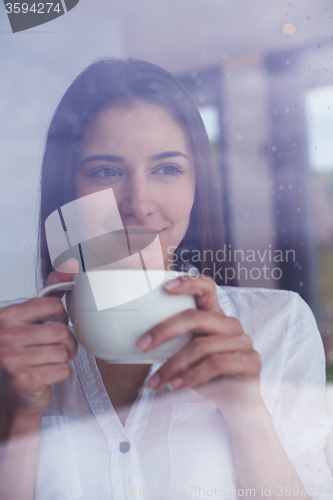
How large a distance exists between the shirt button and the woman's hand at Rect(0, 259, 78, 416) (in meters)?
0.13

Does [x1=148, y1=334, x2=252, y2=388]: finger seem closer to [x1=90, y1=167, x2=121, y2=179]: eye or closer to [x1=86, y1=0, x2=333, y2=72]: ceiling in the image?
[x1=90, y1=167, x2=121, y2=179]: eye

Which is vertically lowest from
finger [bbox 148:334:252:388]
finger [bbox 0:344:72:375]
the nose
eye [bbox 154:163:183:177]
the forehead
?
finger [bbox 148:334:252:388]

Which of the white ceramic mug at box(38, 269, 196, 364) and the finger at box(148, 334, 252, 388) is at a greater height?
the white ceramic mug at box(38, 269, 196, 364)

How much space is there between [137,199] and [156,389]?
0.21 m

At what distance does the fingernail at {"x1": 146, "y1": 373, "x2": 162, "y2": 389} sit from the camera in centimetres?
42

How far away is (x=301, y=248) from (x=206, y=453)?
28 centimetres

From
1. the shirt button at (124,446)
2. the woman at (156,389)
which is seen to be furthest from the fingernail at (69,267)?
the shirt button at (124,446)

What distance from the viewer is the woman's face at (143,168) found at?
0.45 m

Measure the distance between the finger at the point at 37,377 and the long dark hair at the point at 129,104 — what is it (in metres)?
0.14

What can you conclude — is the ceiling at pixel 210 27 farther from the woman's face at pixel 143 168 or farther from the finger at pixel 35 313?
the finger at pixel 35 313

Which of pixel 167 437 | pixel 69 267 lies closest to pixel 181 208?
pixel 69 267

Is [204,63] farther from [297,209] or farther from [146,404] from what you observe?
[146,404]

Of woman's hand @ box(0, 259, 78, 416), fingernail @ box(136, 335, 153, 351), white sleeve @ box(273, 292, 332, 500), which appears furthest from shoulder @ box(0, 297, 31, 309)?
white sleeve @ box(273, 292, 332, 500)

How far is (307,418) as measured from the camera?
19.4 inches
